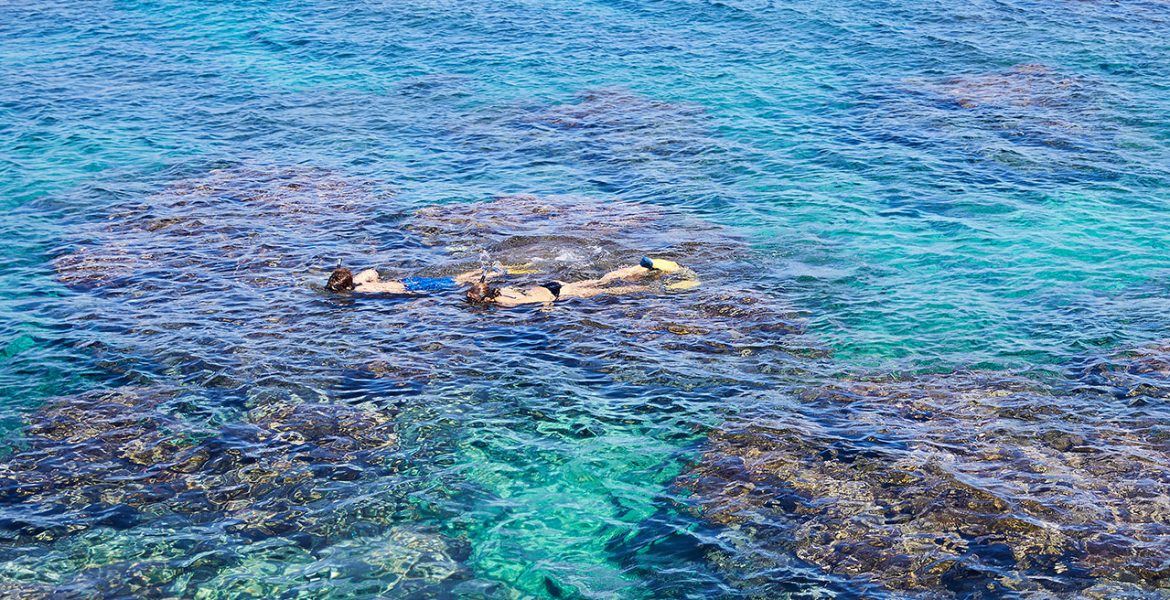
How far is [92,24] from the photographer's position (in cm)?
5281

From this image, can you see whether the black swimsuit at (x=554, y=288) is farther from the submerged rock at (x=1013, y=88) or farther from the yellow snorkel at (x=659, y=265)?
the submerged rock at (x=1013, y=88)

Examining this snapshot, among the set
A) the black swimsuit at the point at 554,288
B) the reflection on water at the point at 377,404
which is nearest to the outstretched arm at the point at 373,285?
the reflection on water at the point at 377,404

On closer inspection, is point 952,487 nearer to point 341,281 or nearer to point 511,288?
point 511,288

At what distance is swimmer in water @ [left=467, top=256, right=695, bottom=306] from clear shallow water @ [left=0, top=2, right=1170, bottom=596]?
85 cm

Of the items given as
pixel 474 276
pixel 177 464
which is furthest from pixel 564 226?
pixel 177 464

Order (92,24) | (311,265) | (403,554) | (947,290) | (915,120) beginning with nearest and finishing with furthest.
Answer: (403,554)
(947,290)
(311,265)
(915,120)
(92,24)

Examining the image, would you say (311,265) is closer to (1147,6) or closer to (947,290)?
(947,290)

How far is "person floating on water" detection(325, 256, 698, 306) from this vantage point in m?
26.1

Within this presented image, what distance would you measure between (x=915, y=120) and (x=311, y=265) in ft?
72.1

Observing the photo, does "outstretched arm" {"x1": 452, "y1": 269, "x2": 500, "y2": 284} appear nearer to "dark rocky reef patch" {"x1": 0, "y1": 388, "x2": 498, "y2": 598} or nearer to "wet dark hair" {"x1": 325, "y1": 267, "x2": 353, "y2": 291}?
"wet dark hair" {"x1": 325, "y1": 267, "x2": 353, "y2": 291}

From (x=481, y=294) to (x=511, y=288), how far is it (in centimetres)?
115

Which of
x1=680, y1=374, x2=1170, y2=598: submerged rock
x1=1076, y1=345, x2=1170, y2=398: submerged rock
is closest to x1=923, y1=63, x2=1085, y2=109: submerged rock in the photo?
x1=1076, y1=345, x2=1170, y2=398: submerged rock

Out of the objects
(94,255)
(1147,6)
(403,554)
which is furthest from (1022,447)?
(1147,6)

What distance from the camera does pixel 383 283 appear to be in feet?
88.6
